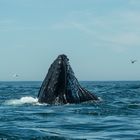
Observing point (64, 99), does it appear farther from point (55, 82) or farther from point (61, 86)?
point (55, 82)

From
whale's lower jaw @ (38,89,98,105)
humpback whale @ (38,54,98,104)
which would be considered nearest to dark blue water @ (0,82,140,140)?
whale's lower jaw @ (38,89,98,105)

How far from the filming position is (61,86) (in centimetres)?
2098

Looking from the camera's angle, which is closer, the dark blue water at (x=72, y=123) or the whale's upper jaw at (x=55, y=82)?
the dark blue water at (x=72, y=123)

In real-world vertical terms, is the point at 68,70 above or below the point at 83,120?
above

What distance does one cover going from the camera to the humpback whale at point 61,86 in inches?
825

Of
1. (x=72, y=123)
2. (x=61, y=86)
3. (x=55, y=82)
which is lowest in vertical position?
(x=72, y=123)

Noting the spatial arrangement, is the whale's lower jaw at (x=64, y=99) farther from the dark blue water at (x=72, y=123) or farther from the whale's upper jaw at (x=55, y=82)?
the dark blue water at (x=72, y=123)

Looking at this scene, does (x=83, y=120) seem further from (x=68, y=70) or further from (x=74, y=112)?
(x=68, y=70)

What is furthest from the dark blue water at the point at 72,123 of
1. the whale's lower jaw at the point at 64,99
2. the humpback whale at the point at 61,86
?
the humpback whale at the point at 61,86

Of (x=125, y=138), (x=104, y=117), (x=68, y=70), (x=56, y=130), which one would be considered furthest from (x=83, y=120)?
(x=68, y=70)

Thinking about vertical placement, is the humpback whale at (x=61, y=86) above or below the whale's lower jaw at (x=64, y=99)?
above

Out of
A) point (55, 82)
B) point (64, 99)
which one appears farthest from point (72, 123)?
point (55, 82)

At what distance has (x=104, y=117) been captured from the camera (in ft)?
57.8

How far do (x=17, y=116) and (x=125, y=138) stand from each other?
5915mm
